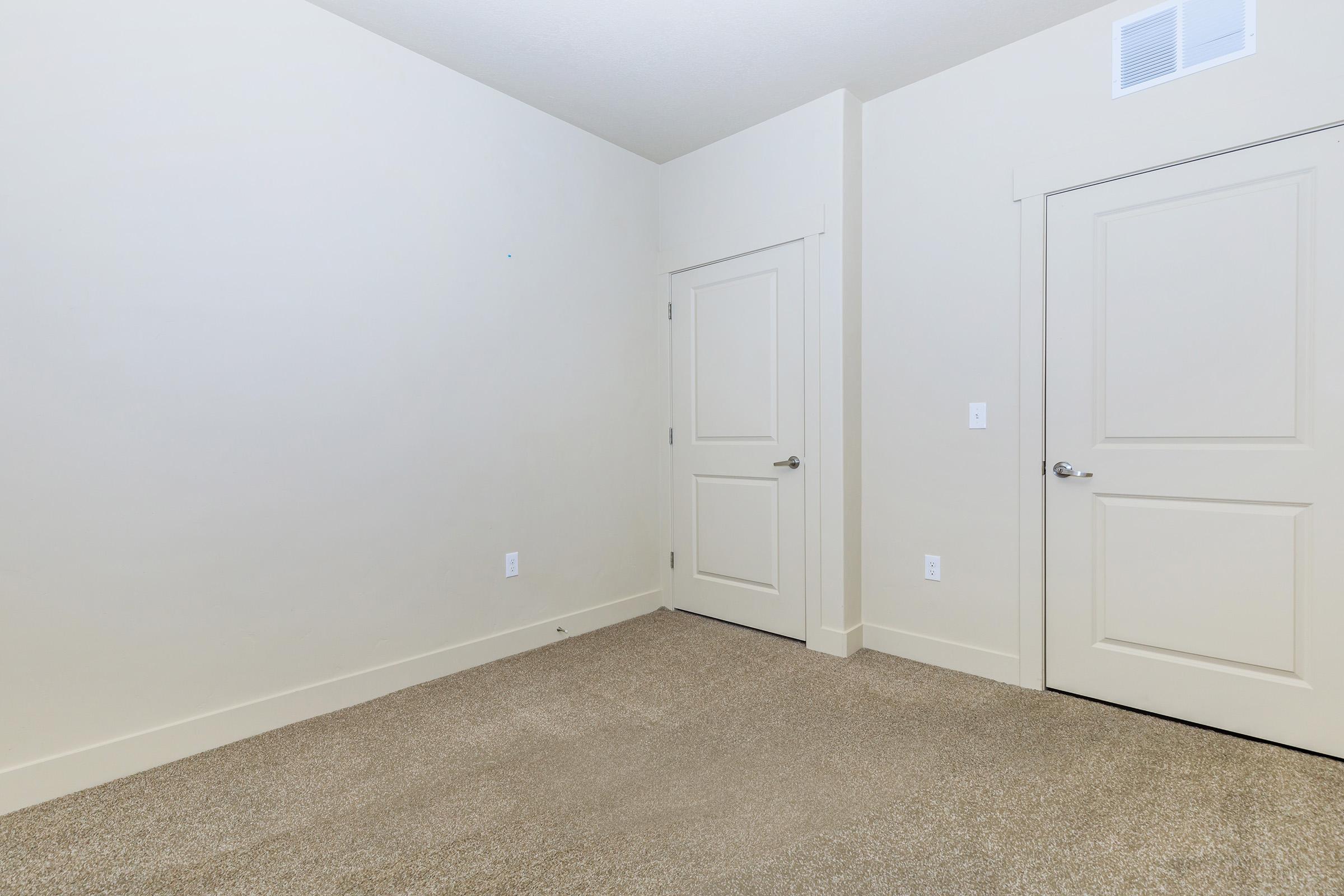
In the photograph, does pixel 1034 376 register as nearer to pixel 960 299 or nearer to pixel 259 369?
pixel 960 299

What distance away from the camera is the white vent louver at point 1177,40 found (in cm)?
215

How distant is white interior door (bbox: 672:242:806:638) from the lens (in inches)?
126

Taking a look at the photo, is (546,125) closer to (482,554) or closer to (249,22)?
(249,22)

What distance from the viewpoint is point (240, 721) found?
88.0 inches

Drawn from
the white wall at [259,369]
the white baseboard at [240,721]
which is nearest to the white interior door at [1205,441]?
the white wall at [259,369]

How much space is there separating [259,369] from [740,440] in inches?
85.0

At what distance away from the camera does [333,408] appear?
Answer: 2.47m

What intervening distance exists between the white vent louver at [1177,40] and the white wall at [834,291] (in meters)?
1.04

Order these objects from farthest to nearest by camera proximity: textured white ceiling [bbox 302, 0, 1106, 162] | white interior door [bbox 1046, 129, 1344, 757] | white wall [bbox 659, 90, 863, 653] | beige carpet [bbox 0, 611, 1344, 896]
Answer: white wall [bbox 659, 90, 863, 653] < textured white ceiling [bbox 302, 0, 1106, 162] < white interior door [bbox 1046, 129, 1344, 757] < beige carpet [bbox 0, 611, 1344, 896]

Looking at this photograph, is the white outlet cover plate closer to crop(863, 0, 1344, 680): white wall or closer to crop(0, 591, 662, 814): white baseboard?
crop(863, 0, 1344, 680): white wall

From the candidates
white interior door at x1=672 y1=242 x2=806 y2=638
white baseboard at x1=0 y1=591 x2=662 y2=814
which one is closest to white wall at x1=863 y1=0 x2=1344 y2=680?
white interior door at x1=672 y1=242 x2=806 y2=638

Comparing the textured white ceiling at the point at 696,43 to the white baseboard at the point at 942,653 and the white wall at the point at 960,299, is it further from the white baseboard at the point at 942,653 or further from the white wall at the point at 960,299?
the white baseboard at the point at 942,653

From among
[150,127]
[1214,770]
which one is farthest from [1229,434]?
[150,127]

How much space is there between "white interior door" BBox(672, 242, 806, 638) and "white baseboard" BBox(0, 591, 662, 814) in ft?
2.85
